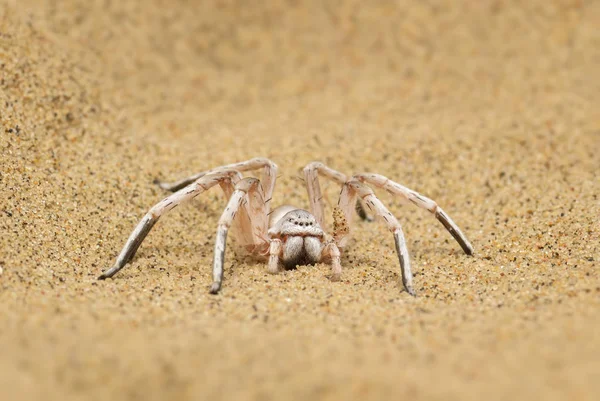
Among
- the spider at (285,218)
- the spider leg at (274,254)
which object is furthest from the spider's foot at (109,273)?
the spider leg at (274,254)

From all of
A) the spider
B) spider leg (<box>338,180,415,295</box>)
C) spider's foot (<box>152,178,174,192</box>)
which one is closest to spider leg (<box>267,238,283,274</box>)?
the spider

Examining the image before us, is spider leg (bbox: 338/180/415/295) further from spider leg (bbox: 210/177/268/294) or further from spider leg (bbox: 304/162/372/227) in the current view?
spider leg (bbox: 210/177/268/294)

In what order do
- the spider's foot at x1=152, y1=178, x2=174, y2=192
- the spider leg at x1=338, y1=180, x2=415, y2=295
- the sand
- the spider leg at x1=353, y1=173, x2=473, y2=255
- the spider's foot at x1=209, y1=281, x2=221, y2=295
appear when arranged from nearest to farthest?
the sand < the spider's foot at x1=209, y1=281, x2=221, y2=295 < the spider leg at x1=338, y1=180, x2=415, y2=295 < the spider leg at x1=353, y1=173, x2=473, y2=255 < the spider's foot at x1=152, y1=178, x2=174, y2=192

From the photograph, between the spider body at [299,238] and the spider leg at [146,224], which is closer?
the spider leg at [146,224]

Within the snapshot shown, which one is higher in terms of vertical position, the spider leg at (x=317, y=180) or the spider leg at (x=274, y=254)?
the spider leg at (x=317, y=180)

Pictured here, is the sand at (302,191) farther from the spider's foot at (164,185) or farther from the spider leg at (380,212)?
the spider leg at (380,212)

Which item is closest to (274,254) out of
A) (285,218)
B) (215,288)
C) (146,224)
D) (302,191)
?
(285,218)

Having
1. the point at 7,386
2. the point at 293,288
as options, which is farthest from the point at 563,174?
the point at 7,386
